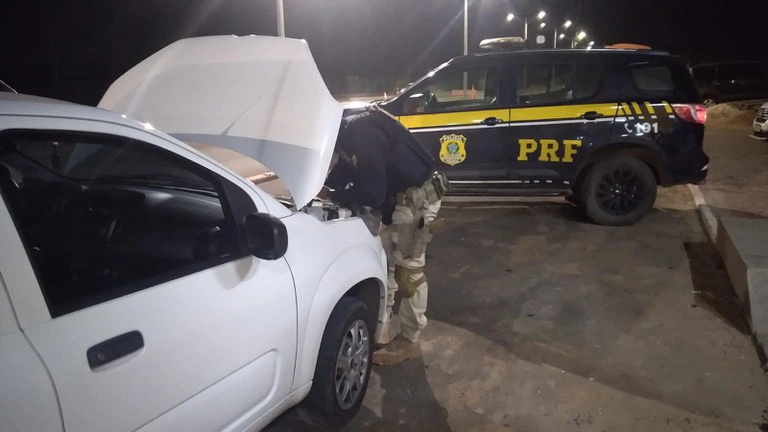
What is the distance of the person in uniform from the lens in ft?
11.0

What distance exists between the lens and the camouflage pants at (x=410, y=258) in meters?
3.68

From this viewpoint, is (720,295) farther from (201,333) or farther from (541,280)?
(201,333)

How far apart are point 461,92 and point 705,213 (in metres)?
3.20

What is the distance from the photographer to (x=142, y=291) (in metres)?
1.85

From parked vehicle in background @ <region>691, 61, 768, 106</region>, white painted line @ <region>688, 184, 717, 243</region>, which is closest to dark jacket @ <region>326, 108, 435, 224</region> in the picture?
white painted line @ <region>688, 184, 717, 243</region>

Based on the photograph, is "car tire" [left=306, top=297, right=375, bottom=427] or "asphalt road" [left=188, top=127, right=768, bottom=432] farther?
"asphalt road" [left=188, top=127, right=768, bottom=432]

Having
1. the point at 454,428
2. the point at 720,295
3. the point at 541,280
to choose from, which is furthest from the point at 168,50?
the point at 720,295

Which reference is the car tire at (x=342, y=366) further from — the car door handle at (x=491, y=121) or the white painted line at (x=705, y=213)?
the white painted line at (x=705, y=213)

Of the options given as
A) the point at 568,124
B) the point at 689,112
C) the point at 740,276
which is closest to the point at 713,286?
the point at 740,276

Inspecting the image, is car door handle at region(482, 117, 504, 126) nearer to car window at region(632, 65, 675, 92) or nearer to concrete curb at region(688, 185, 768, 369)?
car window at region(632, 65, 675, 92)

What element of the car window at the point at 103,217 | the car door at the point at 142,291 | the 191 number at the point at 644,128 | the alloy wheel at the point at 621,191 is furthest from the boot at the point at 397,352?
the 191 number at the point at 644,128

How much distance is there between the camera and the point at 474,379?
3498 millimetres

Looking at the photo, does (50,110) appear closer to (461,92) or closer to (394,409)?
(394,409)

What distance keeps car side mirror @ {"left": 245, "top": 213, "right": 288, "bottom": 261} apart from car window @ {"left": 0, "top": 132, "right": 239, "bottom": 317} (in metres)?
0.08
